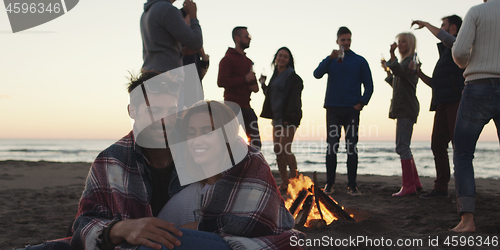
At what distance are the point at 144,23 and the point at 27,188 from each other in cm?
517

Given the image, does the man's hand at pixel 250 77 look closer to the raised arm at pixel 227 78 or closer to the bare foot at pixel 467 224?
the raised arm at pixel 227 78

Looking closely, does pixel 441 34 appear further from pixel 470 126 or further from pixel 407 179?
pixel 407 179

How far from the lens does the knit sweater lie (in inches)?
121

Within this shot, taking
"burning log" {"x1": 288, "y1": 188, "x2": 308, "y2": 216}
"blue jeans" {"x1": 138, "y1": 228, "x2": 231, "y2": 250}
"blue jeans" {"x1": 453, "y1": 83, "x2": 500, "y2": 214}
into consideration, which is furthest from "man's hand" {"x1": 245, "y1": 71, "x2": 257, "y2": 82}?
"blue jeans" {"x1": 138, "y1": 228, "x2": 231, "y2": 250}

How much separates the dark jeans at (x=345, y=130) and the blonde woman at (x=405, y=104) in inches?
25.4

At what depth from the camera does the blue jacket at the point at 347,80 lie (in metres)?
5.38

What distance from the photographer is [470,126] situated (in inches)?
124

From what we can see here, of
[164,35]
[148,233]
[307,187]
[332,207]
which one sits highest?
[164,35]

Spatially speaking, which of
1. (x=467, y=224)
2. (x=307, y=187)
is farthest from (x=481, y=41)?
(x=307, y=187)

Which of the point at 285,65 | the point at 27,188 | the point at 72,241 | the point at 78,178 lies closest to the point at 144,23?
the point at 72,241

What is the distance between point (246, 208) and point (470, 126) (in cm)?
239

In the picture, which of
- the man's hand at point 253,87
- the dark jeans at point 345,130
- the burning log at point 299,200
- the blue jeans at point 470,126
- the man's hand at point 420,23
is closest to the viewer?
the blue jeans at point 470,126

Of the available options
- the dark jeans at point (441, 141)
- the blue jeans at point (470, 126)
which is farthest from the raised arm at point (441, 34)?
the dark jeans at point (441, 141)

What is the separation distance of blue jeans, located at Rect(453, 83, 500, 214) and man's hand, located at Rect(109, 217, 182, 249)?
2683 millimetres
